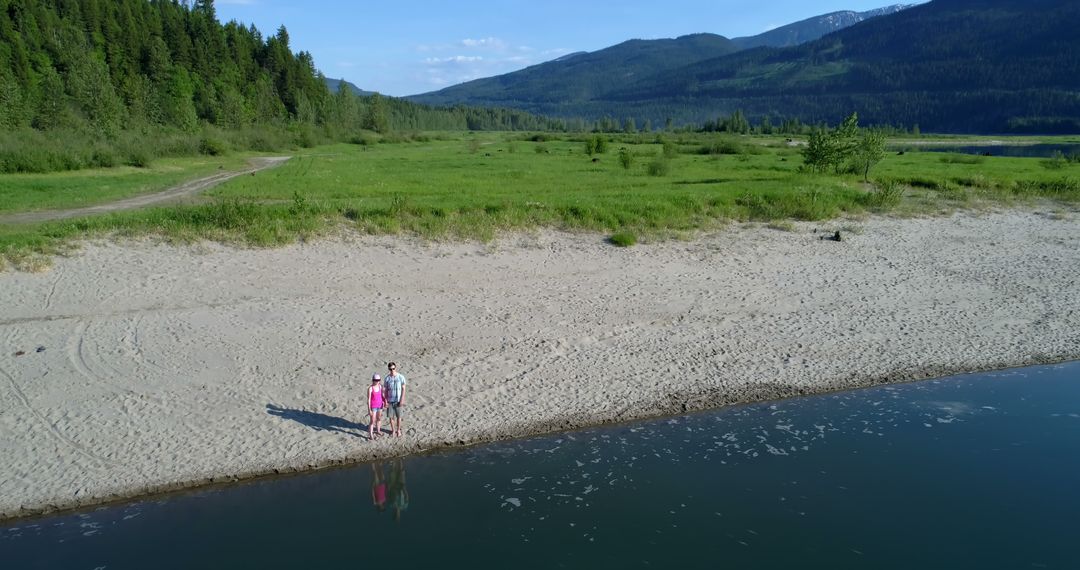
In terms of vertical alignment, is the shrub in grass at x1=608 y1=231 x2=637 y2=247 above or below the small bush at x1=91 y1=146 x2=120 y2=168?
below

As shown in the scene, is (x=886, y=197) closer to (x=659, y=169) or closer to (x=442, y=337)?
(x=659, y=169)

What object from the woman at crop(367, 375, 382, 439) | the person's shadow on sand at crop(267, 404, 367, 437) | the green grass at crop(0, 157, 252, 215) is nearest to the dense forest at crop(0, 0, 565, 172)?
the green grass at crop(0, 157, 252, 215)

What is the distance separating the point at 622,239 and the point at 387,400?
12212 mm

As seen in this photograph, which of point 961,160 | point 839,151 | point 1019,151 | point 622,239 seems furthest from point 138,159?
point 1019,151

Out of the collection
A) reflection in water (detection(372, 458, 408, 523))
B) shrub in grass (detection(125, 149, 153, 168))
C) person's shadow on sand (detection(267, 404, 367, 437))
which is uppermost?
shrub in grass (detection(125, 149, 153, 168))

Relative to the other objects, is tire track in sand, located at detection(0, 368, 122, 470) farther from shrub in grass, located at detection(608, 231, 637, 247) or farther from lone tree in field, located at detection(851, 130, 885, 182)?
lone tree in field, located at detection(851, 130, 885, 182)

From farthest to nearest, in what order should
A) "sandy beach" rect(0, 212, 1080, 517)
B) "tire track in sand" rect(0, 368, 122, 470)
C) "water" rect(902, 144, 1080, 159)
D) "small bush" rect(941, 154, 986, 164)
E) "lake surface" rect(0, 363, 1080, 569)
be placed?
"water" rect(902, 144, 1080, 159) < "small bush" rect(941, 154, 986, 164) < "sandy beach" rect(0, 212, 1080, 517) < "tire track in sand" rect(0, 368, 122, 470) < "lake surface" rect(0, 363, 1080, 569)

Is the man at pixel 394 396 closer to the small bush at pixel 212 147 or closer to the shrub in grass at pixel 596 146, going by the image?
the shrub in grass at pixel 596 146

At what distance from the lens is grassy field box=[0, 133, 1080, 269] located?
20766mm

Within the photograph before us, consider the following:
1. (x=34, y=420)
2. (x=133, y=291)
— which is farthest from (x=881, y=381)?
(x=133, y=291)

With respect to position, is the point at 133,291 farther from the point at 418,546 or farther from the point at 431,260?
the point at 418,546

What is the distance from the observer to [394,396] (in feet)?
37.6

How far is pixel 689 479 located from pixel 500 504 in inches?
111

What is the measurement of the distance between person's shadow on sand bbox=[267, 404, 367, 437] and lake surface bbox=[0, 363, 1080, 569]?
1.05 m
